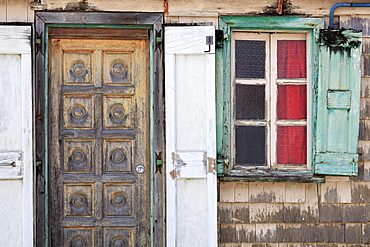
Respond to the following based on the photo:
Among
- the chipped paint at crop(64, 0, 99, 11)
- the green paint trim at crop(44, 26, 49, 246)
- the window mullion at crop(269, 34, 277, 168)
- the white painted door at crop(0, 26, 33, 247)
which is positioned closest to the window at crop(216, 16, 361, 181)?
the window mullion at crop(269, 34, 277, 168)

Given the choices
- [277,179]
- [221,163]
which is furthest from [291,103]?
[221,163]

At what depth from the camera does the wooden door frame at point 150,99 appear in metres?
4.00

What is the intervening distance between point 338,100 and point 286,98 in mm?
450

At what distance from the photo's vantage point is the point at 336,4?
4.13 m

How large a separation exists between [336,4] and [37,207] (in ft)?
10.4

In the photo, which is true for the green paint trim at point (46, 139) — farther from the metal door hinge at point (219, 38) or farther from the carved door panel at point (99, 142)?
the metal door hinge at point (219, 38)

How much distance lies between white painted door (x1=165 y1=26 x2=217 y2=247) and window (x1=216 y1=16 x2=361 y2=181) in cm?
15

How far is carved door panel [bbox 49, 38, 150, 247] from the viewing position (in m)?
4.14

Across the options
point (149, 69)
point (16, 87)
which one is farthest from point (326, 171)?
point (16, 87)

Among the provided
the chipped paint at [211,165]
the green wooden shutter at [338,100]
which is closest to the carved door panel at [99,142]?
the chipped paint at [211,165]

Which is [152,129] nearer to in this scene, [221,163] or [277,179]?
[221,163]

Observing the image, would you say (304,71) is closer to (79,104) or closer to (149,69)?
(149,69)

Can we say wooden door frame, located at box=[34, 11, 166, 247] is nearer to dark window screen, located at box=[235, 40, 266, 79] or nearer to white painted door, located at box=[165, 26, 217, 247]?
white painted door, located at box=[165, 26, 217, 247]

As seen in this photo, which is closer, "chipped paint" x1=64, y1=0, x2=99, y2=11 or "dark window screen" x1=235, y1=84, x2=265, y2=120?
"chipped paint" x1=64, y1=0, x2=99, y2=11
